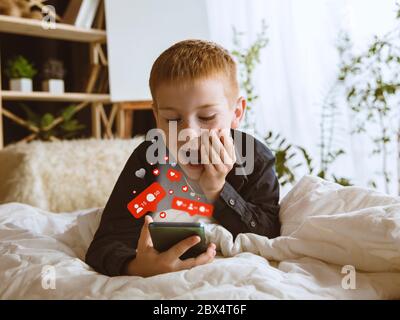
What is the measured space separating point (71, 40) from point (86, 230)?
1721 mm

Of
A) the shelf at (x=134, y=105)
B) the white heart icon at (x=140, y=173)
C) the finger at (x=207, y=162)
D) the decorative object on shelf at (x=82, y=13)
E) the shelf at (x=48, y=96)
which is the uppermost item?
the decorative object on shelf at (x=82, y=13)

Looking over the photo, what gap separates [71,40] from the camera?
243 cm

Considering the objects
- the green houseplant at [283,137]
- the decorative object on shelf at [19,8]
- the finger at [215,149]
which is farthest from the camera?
the decorative object on shelf at [19,8]

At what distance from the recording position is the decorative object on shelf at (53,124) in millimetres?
2234

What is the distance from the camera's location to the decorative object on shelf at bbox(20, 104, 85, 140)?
2.23 m

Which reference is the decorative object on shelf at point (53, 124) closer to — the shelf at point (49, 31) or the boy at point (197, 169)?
the shelf at point (49, 31)

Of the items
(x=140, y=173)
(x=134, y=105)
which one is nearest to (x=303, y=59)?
(x=134, y=105)

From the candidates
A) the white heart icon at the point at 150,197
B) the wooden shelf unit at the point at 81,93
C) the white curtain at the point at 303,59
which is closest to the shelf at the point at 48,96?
the wooden shelf unit at the point at 81,93

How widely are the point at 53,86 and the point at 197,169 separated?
5.58 ft

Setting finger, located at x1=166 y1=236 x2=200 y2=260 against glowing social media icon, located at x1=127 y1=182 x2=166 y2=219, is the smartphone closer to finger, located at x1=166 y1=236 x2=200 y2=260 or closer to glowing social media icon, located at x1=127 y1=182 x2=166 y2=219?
finger, located at x1=166 y1=236 x2=200 y2=260

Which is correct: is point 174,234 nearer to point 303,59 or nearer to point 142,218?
point 142,218

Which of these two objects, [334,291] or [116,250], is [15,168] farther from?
[334,291]

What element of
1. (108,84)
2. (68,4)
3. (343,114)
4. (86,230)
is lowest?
(86,230)
